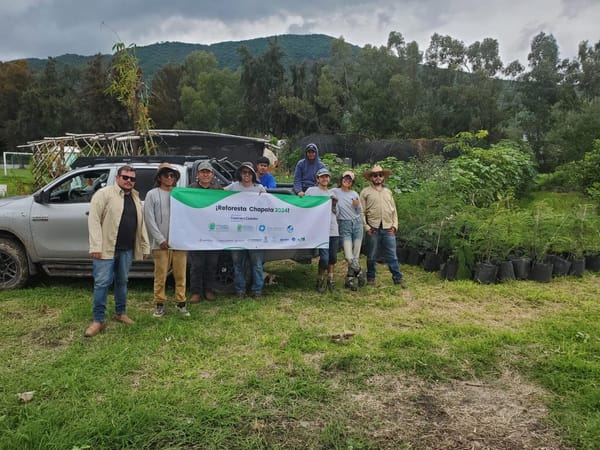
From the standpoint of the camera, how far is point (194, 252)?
5.37 meters

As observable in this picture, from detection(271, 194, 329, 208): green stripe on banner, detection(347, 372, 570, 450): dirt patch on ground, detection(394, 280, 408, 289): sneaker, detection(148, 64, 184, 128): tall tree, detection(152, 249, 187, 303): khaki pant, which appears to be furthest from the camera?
detection(148, 64, 184, 128): tall tree

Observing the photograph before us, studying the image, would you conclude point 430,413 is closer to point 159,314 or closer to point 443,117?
point 159,314

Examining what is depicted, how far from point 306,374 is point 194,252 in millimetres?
2416

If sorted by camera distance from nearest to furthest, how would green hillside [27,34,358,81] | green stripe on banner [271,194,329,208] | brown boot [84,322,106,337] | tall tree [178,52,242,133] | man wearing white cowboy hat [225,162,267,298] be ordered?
brown boot [84,322,106,337] → man wearing white cowboy hat [225,162,267,298] → green stripe on banner [271,194,329,208] → tall tree [178,52,242,133] → green hillside [27,34,358,81]

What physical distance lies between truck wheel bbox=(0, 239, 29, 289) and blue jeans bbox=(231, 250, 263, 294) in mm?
2783

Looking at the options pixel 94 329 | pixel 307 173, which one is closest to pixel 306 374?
pixel 94 329

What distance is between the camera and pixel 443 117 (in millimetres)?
37188

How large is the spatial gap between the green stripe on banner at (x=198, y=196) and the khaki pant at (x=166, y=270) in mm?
596

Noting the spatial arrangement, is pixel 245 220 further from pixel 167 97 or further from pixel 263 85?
pixel 167 97

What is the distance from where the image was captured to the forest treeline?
1411 inches

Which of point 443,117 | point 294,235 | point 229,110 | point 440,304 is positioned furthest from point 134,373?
point 229,110

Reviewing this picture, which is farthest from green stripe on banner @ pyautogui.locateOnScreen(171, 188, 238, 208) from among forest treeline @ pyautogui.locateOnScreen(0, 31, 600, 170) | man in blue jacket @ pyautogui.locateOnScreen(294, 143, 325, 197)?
forest treeline @ pyautogui.locateOnScreen(0, 31, 600, 170)

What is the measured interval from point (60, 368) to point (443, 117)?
37.8m

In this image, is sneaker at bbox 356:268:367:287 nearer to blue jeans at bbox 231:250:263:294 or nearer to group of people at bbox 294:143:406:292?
group of people at bbox 294:143:406:292
